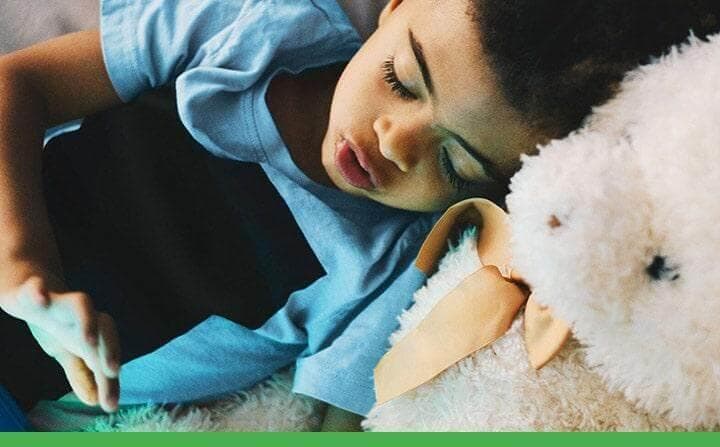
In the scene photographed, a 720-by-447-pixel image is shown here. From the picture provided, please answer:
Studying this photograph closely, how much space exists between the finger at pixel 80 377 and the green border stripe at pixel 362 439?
23 millimetres

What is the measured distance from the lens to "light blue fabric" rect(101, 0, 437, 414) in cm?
46

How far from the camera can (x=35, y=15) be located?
20.7 inches

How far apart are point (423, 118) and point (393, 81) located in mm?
29

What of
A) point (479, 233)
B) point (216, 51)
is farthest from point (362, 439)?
point (216, 51)

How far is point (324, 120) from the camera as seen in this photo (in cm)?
47

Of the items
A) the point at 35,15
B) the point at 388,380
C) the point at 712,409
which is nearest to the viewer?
the point at 712,409

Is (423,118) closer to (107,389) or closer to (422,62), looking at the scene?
(422,62)

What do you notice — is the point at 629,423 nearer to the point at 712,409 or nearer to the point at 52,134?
the point at 712,409

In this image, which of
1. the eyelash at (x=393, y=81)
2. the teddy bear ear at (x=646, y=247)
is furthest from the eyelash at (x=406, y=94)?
the teddy bear ear at (x=646, y=247)

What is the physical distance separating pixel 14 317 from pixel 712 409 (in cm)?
35

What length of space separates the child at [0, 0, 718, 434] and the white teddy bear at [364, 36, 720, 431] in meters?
0.04

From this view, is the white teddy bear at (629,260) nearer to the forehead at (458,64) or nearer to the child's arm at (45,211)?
the forehead at (458,64)

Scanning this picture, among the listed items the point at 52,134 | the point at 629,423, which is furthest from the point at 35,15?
the point at 629,423

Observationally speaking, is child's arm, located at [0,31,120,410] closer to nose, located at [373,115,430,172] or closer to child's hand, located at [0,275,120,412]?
child's hand, located at [0,275,120,412]
